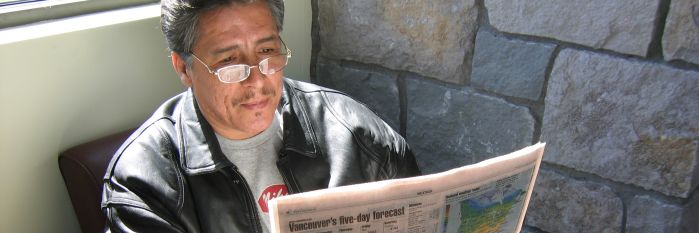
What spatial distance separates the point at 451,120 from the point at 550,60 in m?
0.39

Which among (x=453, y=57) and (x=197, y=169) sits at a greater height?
(x=453, y=57)

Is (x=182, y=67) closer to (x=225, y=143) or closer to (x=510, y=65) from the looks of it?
(x=225, y=143)

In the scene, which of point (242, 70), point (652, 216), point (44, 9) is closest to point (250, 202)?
point (242, 70)

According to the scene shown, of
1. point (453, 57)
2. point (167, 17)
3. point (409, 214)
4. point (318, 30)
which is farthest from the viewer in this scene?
point (318, 30)

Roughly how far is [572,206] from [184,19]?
1172 mm

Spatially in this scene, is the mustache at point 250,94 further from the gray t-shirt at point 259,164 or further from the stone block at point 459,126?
the stone block at point 459,126

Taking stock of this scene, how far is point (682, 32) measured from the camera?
1.43 meters

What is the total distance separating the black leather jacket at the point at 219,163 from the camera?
131 cm

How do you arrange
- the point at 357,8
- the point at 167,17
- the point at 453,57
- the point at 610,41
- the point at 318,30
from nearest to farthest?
the point at 167,17 → the point at 610,41 → the point at 453,57 → the point at 357,8 → the point at 318,30

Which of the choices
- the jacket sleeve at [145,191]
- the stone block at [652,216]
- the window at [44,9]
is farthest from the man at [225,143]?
the stone block at [652,216]

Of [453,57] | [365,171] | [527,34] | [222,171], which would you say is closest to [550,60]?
[527,34]

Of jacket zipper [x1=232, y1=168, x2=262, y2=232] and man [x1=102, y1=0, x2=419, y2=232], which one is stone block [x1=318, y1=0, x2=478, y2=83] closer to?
man [x1=102, y1=0, x2=419, y2=232]

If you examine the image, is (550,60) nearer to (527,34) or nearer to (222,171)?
(527,34)

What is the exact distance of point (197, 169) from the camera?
136cm
